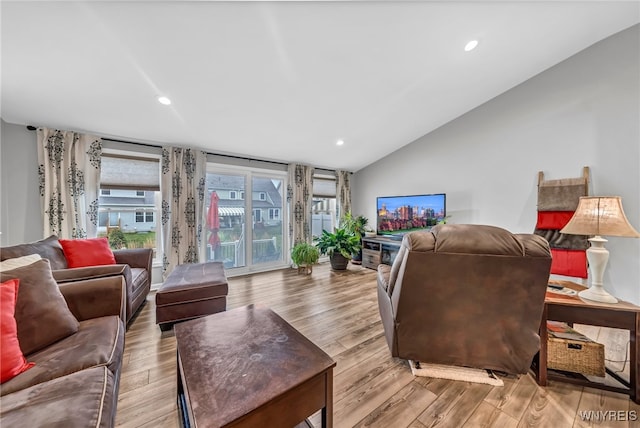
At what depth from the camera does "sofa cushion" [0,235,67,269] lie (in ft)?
5.15

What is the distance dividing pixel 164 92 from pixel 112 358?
2.27m

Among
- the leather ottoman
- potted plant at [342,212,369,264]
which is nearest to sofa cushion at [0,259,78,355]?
the leather ottoman

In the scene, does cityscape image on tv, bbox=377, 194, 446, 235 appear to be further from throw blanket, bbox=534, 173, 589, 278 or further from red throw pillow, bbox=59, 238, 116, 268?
red throw pillow, bbox=59, 238, 116, 268

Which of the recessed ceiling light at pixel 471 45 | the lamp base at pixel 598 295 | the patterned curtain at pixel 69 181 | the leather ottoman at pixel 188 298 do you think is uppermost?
the recessed ceiling light at pixel 471 45

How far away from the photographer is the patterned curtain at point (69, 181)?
8.16 feet

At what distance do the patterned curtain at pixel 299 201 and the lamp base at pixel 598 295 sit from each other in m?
3.64

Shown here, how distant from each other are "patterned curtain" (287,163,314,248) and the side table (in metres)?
3.51

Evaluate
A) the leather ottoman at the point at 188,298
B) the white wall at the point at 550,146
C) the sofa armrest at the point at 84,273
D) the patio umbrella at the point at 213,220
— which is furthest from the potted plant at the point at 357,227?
the sofa armrest at the point at 84,273

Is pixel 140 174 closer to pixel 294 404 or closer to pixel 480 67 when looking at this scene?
pixel 294 404

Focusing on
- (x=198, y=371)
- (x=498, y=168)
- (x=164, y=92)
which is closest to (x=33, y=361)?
(x=198, y=371)

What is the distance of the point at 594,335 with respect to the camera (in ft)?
6.66

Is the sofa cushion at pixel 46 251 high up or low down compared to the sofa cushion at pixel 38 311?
up

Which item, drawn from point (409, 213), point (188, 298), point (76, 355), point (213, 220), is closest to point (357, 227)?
point (409, 213)

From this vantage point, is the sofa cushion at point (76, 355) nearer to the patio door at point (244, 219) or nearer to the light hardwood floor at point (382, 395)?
the light hardwood floor at point (382, 395)
